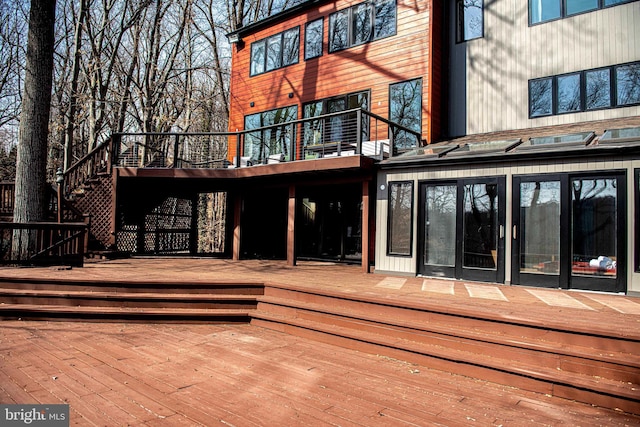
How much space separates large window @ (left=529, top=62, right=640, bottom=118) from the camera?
7.79 metres

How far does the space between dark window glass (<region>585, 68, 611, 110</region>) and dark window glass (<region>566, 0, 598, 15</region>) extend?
133 centimetres

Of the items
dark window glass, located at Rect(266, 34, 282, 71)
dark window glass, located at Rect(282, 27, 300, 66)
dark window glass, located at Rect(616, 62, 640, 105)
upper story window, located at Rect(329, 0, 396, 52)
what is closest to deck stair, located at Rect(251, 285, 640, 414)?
dark window glass, located at Rect(616, 62, 640, 105)

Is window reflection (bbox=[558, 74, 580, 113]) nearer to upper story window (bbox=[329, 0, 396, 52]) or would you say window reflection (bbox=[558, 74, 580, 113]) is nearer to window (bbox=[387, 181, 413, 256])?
window (bbox=[387, 181, 413, 256])

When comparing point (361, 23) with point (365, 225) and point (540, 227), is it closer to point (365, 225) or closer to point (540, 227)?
point (365, 225)

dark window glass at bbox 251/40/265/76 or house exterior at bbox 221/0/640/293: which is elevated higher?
dark window glass at bbox 251/40/265/76

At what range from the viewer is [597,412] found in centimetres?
296

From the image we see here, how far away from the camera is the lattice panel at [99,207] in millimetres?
10273

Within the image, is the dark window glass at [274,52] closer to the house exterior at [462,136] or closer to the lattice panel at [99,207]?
the house exterior at [462,136]

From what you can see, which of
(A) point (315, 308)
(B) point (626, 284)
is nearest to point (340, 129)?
(A) point (315, 308)

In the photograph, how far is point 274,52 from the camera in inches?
492

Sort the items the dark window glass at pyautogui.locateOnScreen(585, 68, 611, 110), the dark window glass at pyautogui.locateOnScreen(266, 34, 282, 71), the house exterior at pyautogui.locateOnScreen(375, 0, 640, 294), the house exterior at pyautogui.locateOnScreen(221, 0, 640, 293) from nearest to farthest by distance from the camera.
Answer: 1. the house exterior at pyautogui.locateOnScreen(375, 0, 640, 294)
2. the house exterior at pyautogui.locateOnScreen(221, 0, 640, 293)
3. the dark window glass at pyautogui.locateOnScreen(585, 68, 611, 110)
4. the dark window glass at pyautogui.locateOnScreen(266, 34, 282, 71)

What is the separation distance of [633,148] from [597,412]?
4217 mm

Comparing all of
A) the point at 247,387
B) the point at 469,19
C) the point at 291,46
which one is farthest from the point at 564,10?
the point at 247,387

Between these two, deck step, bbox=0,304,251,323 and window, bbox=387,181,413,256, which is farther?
window, bbox=387,181,413,256
